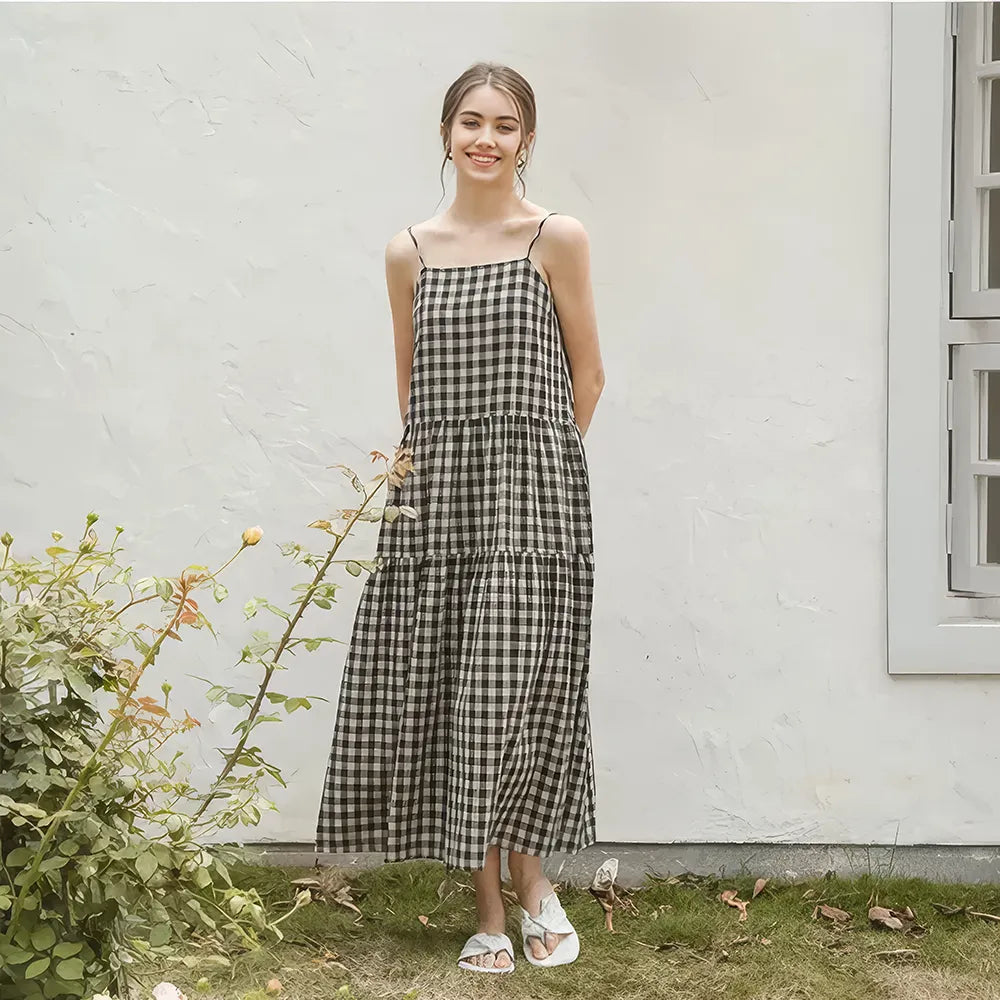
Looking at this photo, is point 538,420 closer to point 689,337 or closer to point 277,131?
point 689,337

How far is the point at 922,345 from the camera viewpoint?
3000 millimetres

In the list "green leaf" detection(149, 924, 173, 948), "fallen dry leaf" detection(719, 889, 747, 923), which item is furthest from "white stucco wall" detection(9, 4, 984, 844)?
"green leaf" detection(149, 924, 173, 948)

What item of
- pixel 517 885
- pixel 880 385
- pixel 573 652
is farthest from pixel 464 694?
pixel 880 385

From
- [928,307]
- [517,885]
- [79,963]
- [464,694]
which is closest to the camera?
[79,963]

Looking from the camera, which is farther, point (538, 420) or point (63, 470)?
point (63, 470)

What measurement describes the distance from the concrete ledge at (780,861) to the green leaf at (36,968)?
1.91 metres

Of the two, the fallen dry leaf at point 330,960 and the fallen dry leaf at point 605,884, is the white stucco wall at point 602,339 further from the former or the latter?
the fallen dry leaf at point 330,960

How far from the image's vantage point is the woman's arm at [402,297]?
2594 mm

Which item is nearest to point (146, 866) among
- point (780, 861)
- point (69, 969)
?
point (69, 969)

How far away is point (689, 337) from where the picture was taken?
120 inches

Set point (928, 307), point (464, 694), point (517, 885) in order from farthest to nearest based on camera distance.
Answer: point (928, 307), point (517, 885), point (464, 694)

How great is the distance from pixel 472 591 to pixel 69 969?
1.35 m

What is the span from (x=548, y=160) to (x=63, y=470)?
4.98 feet

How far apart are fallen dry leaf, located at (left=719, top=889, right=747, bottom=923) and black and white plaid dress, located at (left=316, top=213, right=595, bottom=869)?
21.8 inches
